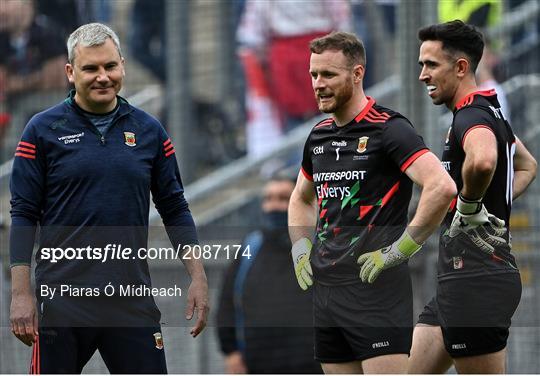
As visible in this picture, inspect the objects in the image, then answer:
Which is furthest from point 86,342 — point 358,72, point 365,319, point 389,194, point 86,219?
point 358,72

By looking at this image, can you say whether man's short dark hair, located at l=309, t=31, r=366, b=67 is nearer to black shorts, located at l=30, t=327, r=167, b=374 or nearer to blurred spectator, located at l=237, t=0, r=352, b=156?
black shorts, located at l=30, t=327, r=167, b=374

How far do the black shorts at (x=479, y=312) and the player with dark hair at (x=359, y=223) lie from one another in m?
0.31

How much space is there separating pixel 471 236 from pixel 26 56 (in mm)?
4597

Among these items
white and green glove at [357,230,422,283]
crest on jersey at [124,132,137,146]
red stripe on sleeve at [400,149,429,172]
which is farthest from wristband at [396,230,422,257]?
crest on jersey at [124,132,137,146]

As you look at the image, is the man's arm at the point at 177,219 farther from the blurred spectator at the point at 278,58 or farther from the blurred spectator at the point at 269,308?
the blurred spectator at the point at 278,58

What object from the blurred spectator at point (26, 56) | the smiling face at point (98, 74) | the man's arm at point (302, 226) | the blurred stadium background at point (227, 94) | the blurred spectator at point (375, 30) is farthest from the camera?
the blurred spectator at point (26, 56)

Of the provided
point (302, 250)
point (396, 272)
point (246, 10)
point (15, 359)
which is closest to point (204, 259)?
point (302, 250)

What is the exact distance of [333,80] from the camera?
6.09 metres

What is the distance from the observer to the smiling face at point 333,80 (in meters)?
6.09

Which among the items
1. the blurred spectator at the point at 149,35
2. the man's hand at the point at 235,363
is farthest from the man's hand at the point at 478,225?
the blurred spectator at the point at 149,35

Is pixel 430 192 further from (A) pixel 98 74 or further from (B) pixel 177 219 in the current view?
(A) pixel 98 74

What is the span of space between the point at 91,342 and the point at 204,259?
2.90ft

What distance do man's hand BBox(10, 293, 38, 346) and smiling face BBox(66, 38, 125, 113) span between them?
31.9 inches

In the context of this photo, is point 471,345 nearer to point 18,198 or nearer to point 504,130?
point 504,130
